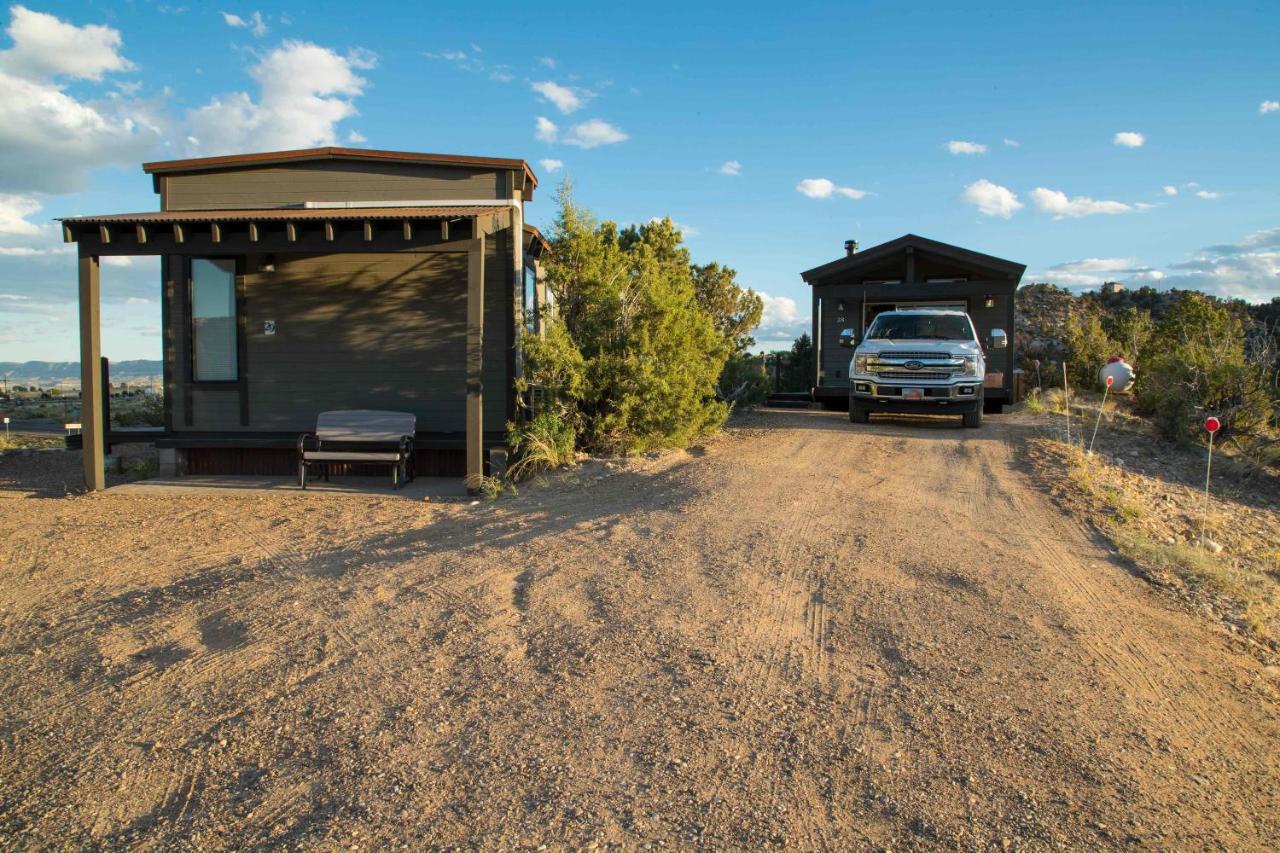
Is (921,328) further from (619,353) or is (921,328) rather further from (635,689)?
(635,689)

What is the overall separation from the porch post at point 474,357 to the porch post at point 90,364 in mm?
4634

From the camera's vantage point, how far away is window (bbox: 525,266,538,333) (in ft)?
37.4

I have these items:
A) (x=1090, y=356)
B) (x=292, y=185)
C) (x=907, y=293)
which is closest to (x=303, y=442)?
(x=292, y=185)

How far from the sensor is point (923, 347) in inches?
496

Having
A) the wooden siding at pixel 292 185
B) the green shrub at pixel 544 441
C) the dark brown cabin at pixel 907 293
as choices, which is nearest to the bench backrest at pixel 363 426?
the green shrub at pixel 544 441

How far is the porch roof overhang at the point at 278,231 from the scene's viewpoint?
30.9ft

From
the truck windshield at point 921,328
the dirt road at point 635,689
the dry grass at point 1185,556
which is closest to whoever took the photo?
the dirt road at point 635,689

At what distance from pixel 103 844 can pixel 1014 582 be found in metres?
5.45

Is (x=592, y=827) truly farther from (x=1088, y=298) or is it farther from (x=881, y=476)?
(x=1088, y=298)

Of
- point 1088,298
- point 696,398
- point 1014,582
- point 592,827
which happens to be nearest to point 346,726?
point 592,827

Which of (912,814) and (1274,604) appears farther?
(1274,604)

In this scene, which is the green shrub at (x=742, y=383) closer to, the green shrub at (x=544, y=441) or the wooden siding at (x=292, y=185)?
the green shrub at (x=544, y=441)

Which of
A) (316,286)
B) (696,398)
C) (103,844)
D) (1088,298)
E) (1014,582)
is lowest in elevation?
(103,844)

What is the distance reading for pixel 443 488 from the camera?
1023 cm
